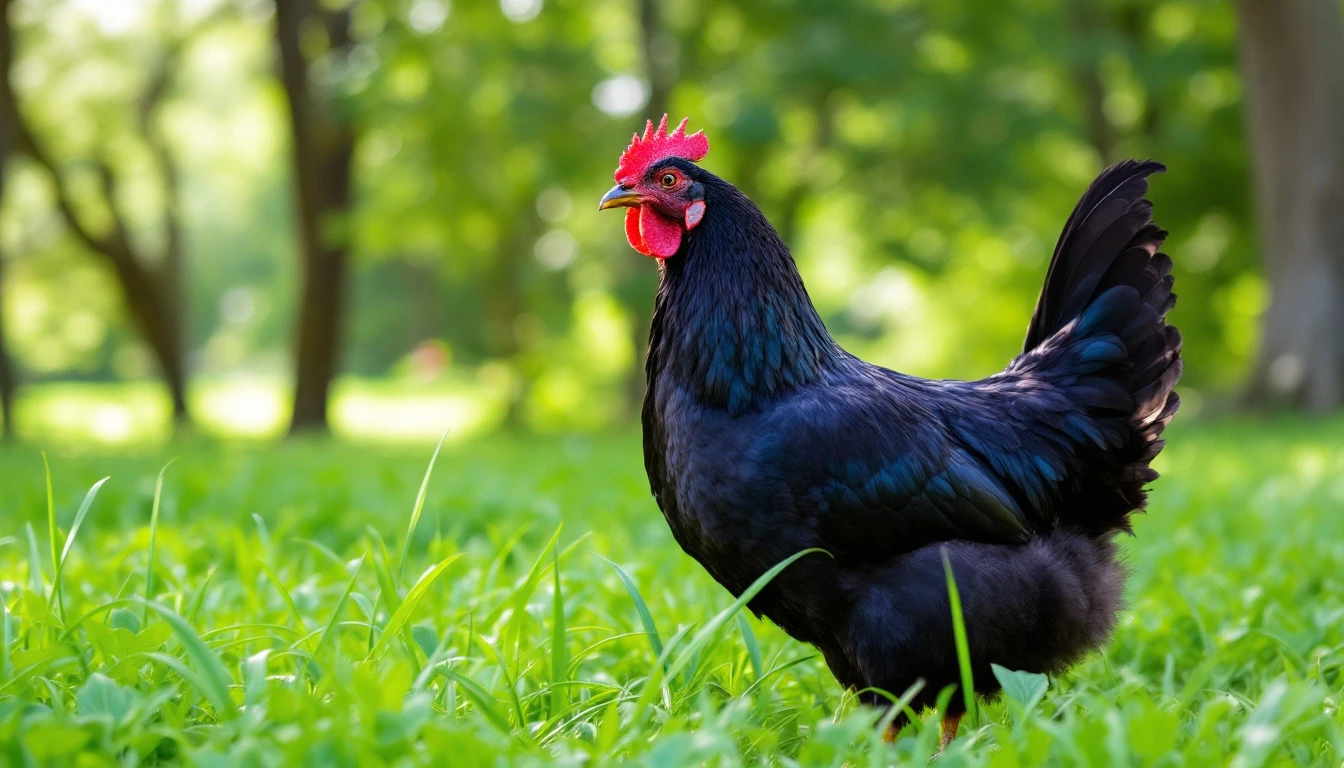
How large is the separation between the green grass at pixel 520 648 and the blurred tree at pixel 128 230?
9.74 m

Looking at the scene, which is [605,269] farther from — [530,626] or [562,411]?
[530,626]

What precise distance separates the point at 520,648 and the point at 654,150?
135cm

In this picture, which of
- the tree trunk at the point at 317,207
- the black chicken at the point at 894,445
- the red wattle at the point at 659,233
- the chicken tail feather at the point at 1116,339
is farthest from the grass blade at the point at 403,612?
the tree trunk at the point at 317,207

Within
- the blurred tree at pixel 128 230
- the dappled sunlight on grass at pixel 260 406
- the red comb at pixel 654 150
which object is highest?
the red comb at pixel 654 150

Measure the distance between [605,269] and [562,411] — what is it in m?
4.85

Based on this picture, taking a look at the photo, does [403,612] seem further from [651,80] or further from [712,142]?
[712,142]

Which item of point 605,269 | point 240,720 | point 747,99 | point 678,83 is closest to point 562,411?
point 605,269

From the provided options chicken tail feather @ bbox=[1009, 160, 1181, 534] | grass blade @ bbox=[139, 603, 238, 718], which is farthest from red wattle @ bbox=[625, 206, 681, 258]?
grass blade @ bbox=[139, 603, 238, 718]

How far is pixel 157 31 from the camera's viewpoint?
19.0 metres

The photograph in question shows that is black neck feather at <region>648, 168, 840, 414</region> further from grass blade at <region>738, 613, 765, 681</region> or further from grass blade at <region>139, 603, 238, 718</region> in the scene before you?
grass blade at <region>139, 603, 238, 718</region>

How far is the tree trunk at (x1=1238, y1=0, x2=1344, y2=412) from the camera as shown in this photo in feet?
36.7

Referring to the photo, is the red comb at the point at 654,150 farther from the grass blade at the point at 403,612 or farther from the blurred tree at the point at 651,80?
the blurred tree at the point at 651,80

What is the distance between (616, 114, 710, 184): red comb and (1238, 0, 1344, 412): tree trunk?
35.6 feet

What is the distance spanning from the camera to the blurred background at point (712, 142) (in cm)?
1183
